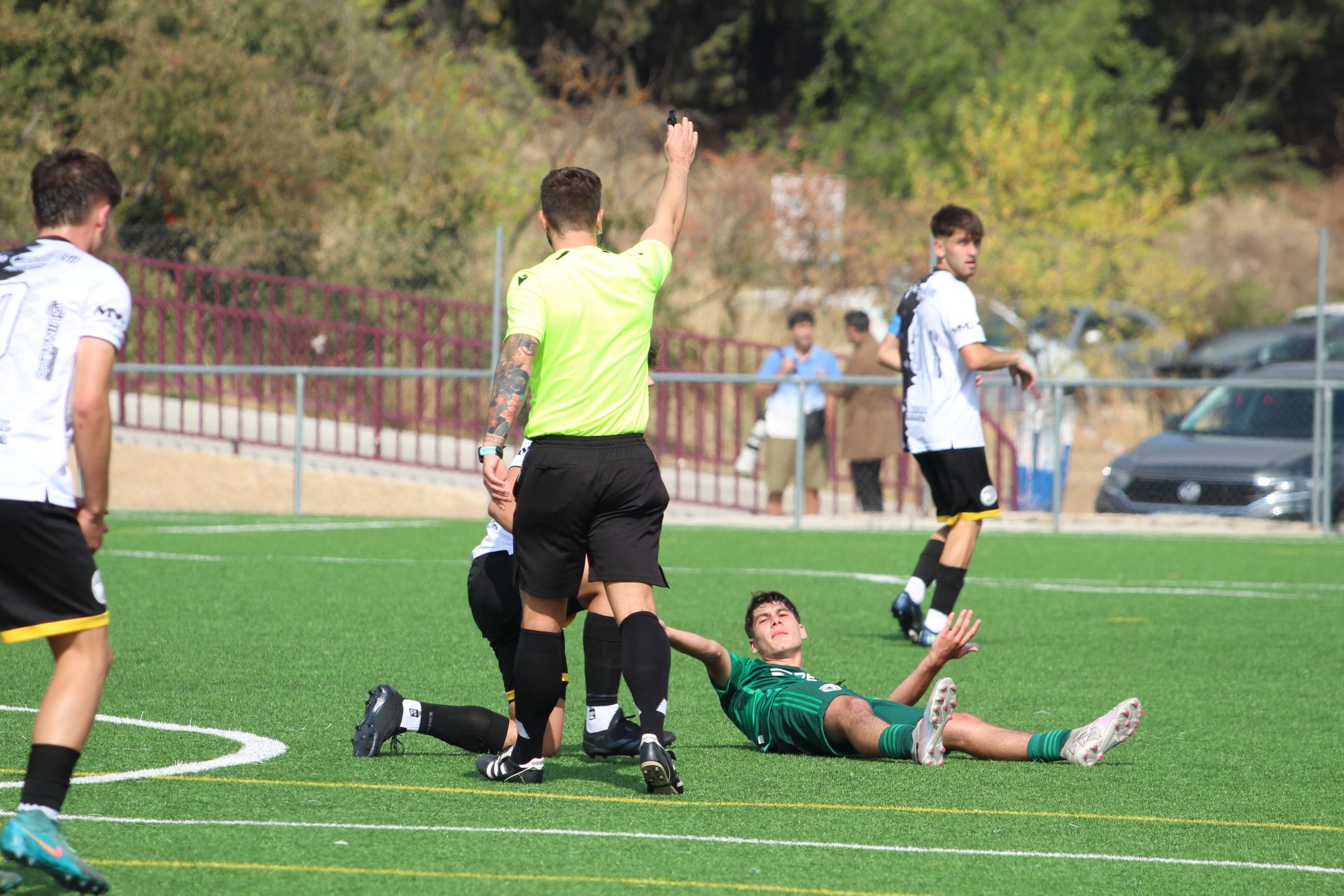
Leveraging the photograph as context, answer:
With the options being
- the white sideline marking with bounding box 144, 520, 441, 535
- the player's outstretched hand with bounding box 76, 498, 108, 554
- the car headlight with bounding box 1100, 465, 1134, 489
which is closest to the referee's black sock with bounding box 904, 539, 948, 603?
the player's outstretched hand with bounding box 76, 498, 108, 554

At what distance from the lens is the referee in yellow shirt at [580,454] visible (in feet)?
18.1

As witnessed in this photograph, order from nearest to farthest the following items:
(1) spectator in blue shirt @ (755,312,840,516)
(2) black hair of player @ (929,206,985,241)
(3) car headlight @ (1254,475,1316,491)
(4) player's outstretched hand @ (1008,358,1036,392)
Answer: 1. (4) player's outstretched hand @ (1008,358,1036,392)
2. (2) black hair of player @ (929,206,985,241)
3. (3) car headlight @ (1254,475,1316,491)
4. (1) spectator in blue shirt @ (755,312,840,516)

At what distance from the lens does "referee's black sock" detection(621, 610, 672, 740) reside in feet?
18.0

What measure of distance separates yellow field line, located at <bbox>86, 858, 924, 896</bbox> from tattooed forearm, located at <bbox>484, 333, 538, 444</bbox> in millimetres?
1445

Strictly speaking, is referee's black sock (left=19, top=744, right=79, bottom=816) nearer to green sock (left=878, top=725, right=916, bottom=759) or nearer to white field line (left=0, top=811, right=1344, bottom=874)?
white field line (left=0, top=811, right=1344, bottom=874)

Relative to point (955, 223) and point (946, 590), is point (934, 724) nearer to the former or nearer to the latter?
point (946, 590)

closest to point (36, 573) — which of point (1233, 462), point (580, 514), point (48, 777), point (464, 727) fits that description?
point (48, 777)

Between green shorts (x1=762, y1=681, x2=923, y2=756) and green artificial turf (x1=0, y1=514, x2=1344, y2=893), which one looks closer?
green artificial turf (x1=0, y1=514, x2=1344, y2=893)

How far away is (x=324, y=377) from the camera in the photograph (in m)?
19.3

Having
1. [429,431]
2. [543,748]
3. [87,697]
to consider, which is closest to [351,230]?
[429,431]

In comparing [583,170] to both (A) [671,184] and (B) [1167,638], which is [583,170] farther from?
(B) [1167,638]

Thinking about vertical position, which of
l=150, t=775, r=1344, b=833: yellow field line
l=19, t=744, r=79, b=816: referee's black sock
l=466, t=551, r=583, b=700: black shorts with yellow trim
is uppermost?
l=466, t=551, r=583, b=700: black shorts with yellow trim

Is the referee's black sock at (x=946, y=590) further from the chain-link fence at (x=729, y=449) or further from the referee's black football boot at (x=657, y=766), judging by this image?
the chain-link fence at (x=729, y=449)

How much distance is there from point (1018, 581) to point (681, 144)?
7764mm
